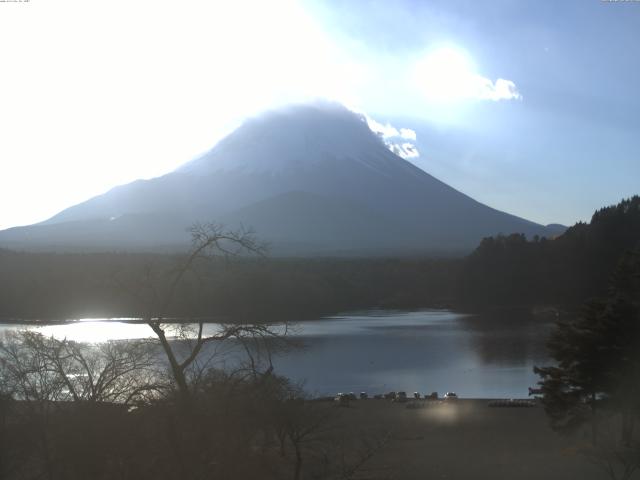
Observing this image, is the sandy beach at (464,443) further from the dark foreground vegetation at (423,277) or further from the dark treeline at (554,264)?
the dark treeline at (554,264)

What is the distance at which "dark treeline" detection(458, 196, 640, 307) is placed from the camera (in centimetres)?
3466

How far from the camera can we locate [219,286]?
8.55 meters

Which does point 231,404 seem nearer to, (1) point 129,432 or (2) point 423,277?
(1) point 129,432

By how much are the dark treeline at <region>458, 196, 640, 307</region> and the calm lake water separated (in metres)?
6.23

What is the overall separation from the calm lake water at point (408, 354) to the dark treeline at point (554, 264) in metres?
6.23

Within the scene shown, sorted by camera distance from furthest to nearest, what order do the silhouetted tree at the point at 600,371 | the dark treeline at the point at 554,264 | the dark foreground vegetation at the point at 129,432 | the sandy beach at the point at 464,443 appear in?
the dark treeline at the point at 554,264 → the sandy beach at the point at 464,443 → the silhouetted tree at the point at 600,371 → the dark foreground vegetation at the point at 129,432

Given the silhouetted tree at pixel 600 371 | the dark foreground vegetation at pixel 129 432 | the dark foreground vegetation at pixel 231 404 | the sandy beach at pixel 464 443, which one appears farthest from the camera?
the sandy beach at pixel 464 443

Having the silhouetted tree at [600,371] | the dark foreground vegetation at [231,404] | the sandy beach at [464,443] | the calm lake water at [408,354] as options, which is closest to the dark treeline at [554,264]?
the calm lake water at [408,354]

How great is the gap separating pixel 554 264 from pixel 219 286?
3283 cm

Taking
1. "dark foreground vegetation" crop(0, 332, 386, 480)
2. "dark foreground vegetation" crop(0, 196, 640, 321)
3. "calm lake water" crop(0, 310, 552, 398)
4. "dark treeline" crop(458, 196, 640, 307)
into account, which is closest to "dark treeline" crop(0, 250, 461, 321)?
"dark foreground vegetation" crop(0, 196, 640, 321)

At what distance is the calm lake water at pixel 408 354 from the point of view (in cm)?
1642

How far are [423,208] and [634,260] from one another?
80250 mm

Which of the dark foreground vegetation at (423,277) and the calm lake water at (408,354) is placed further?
the dark foreground vegetation at (423,277)

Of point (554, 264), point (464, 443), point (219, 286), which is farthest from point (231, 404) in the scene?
point (554, 264)
